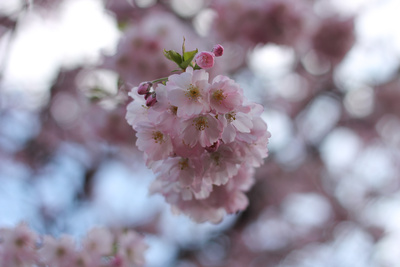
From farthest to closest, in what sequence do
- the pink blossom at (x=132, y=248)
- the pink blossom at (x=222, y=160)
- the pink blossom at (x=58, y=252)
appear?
the pink blossom at (x=132, y=248), the pink blossom at (x=58, y=252), the pink blossom at (x=222, y=160)

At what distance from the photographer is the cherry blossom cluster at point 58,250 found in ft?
5.44

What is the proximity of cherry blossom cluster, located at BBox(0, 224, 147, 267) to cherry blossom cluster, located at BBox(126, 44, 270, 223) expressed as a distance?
2.15 feet

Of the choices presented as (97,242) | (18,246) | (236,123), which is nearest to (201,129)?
(236,123)

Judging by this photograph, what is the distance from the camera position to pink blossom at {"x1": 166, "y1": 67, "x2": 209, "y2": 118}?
997 mm

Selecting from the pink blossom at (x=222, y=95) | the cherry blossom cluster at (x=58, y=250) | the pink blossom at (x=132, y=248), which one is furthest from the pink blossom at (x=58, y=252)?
the pink blossom at (x=222, y=95)

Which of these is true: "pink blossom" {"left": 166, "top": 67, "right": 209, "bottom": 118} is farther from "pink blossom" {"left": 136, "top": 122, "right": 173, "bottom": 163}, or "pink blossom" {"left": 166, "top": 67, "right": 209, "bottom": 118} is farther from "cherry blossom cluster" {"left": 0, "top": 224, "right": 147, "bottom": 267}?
"cherry blossom cluster" {"left": 0, "top": 224, "right": 147, "bottom": 267}

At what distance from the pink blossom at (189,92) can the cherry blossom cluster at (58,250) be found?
100 cm

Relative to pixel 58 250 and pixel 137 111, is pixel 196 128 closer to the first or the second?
pixel 137 111

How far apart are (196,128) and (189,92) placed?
4.0 inches

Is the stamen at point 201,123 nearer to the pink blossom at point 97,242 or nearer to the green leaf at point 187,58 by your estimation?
the green leaf at point 187,58

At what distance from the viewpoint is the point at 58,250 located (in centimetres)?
165

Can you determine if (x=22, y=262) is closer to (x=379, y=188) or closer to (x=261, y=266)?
(x=261, y=266)

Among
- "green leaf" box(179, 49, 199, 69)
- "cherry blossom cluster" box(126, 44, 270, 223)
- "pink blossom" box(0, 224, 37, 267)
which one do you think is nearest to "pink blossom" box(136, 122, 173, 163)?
"cherry blossom cluster" box(126, 44, 270, 223)

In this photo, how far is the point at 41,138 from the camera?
195 inches
